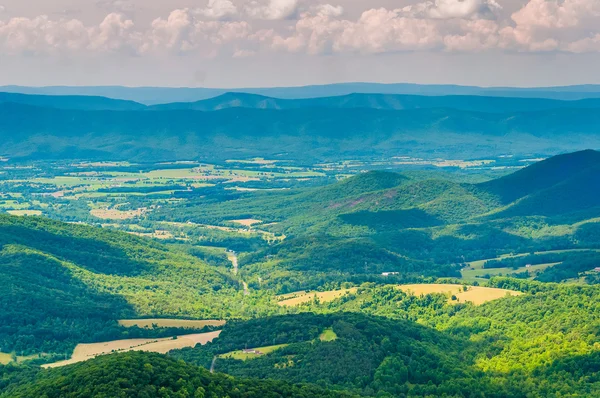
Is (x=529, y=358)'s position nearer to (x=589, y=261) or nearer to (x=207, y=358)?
(x=207, y=358)

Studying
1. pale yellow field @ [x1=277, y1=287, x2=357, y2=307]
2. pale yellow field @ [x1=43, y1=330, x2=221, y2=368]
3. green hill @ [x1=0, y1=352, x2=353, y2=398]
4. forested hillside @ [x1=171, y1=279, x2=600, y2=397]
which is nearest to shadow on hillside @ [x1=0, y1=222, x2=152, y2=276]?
pale yellow field @ [x1=277, y1=287, x2=357, y2=307]

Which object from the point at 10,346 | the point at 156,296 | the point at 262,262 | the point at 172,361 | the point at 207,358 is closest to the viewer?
the point at 172,361

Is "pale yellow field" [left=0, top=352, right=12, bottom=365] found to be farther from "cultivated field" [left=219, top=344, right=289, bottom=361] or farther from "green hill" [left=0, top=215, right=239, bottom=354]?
"cultivated field" [left=219, top=344, right=289, bottom=361]

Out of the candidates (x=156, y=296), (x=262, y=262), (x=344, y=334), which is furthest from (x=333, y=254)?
(x=344, y=334)

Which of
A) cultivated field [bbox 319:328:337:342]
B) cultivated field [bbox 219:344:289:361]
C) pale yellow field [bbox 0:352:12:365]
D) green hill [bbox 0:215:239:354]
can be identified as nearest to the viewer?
cultivated field [bbox 219:344:289:361]

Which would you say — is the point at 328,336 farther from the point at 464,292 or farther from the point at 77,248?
the point at 77,248

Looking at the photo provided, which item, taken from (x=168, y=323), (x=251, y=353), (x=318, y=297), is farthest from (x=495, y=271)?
(x=251, y=353)
